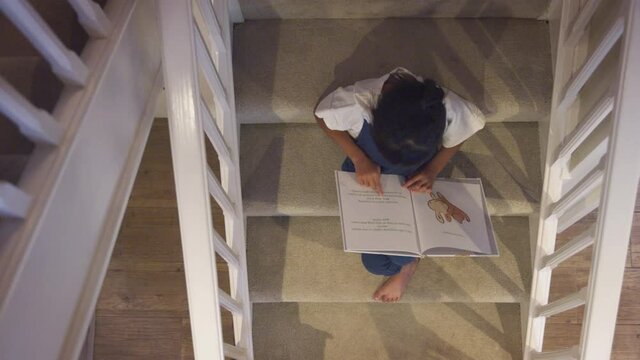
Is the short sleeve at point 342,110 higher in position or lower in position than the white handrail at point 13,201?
higher

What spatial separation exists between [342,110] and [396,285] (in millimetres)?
542

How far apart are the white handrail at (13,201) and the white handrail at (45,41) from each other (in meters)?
0.21

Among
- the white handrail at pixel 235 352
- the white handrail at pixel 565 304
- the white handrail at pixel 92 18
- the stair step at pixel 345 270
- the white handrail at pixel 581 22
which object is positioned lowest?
the white handrail at pixel 235 352

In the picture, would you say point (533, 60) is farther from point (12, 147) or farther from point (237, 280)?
point (12, 147)

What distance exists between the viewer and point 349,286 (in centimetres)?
150

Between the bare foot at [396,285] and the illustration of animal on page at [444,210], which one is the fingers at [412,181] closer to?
the illustration of animal on page at [444,210]

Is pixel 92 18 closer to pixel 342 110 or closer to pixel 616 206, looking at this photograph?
pixel 342 110

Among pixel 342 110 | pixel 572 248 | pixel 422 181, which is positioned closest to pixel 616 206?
pixel 572 248

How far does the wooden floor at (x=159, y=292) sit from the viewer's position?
5.25ft

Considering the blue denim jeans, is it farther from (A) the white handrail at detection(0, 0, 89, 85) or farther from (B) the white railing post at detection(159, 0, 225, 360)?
(A) the white handrail at detection(0, 0, 89, 85)

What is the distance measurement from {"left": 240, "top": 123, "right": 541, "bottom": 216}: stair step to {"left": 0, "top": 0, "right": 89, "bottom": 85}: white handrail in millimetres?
672

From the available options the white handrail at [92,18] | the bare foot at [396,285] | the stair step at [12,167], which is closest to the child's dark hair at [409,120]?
the bare foot at [396,285]

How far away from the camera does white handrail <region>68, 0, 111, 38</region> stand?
82 cm

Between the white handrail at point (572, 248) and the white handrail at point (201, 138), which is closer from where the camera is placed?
the white handrail at point (201, 138)
